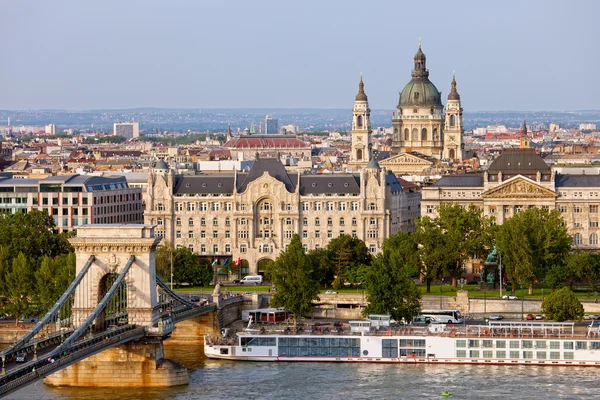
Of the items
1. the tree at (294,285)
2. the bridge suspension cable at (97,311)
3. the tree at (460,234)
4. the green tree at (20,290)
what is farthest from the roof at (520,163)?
the bridge suspension cable at (97,311)

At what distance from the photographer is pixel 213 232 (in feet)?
456

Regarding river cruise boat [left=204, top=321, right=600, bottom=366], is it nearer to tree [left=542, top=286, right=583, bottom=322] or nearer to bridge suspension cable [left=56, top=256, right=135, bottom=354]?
tree [left=542, top=286, right=583, bottom=322]

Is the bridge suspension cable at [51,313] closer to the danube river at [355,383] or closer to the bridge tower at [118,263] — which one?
the bridge tower at [118,263]

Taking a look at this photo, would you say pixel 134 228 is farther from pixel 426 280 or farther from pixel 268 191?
pixel 268 191

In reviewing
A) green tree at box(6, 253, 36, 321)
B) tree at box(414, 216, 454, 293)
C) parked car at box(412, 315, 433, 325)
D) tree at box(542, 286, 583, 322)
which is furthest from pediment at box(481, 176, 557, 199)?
green tree at box(6, 253, 36, 321)

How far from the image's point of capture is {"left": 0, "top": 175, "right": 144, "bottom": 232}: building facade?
472 ft

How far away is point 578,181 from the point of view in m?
140

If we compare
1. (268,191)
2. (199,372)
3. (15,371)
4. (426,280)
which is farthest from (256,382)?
(268,191)

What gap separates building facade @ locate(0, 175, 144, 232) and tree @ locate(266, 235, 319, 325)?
34.0m

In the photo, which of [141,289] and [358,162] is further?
[358,162]

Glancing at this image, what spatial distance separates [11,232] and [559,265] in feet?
118

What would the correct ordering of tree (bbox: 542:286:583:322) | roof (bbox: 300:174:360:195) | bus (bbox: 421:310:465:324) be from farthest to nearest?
1. roof (bbox: 300:174:360:195)
2. bus (bbox: 421:310:465:324)
3. tree (bbox: 542:286:583:322)

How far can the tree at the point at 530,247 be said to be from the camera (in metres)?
119

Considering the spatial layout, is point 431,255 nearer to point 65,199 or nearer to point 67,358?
point 65,199
